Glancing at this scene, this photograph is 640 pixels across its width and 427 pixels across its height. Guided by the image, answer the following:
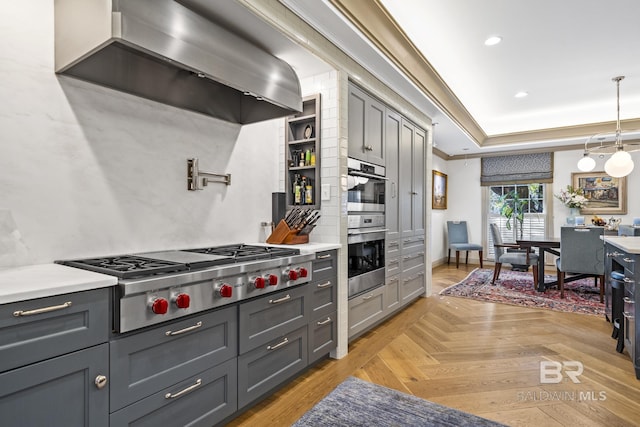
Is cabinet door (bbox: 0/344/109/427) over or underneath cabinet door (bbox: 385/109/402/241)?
underneath

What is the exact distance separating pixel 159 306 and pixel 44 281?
397 millimetres

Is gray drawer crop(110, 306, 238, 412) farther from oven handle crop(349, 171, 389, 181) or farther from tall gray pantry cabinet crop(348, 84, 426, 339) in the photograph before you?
oven handle crop(349, 171, 389, 181)

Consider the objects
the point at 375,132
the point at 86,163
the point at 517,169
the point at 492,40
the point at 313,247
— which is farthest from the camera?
the point at 517,169

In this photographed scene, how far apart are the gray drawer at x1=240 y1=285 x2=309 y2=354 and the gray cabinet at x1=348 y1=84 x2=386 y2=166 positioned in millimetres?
1368

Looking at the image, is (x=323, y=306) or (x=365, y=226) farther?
(x=365, y=226)

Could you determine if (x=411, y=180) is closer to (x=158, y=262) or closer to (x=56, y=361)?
(x=158, y=262)

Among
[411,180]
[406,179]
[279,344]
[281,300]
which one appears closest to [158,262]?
[281,300]

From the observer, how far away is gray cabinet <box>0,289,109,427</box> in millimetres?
1091

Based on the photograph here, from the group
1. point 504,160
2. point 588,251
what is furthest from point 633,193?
point 588,251

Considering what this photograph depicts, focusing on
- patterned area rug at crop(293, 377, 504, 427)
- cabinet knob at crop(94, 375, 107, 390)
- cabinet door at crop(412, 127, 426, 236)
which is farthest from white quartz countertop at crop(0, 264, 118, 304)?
cabinet door at crop(412, 127, 426, 236)

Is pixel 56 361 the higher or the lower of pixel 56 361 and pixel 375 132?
the lower

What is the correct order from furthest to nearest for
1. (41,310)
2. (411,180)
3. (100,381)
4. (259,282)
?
A: (411,180), (259,282), (100,381), (41,310)

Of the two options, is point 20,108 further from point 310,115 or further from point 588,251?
point 588,251

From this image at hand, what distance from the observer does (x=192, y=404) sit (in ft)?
5.37
